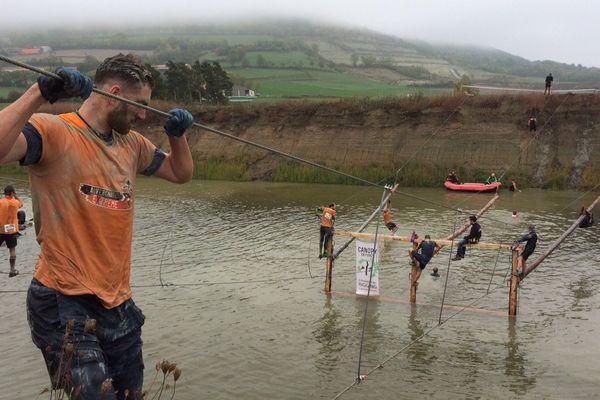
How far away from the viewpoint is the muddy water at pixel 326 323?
8.38 metres

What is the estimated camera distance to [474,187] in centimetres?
3281

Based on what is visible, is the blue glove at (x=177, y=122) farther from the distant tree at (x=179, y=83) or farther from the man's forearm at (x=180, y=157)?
the distant tree at (x=179, y=83)

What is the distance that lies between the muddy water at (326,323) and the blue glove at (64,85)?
602cm

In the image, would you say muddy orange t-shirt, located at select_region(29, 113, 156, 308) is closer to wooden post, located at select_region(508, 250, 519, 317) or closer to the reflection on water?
the reflection on water

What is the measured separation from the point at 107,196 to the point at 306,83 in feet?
327

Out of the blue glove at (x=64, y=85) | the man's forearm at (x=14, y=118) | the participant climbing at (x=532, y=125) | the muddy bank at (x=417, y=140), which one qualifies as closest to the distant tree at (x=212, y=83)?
the muddy bank at (x=417, y=140)

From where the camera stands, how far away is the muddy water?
8383 millimetres

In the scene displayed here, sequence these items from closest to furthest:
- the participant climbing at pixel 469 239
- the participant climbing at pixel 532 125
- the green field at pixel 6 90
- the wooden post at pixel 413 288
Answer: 1. the wooden post at pixel 413 288
2. the participant climbing at pixel 469 239
3. the participant climbing at pixel 532 125
4. the green field at pixel 6 90

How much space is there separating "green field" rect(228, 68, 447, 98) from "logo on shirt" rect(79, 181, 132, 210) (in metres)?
79.3

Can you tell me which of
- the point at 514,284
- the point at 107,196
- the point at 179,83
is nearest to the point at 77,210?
the point at 107,196

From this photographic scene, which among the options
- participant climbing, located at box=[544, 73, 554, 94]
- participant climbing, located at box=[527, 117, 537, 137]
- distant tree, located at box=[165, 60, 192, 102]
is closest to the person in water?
participant climbing, located at box=[527, 117, 537, 137]

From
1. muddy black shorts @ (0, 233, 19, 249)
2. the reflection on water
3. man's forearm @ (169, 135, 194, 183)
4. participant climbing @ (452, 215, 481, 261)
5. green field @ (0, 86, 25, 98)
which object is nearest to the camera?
man's forearm @ (169, 135, 194, 183)

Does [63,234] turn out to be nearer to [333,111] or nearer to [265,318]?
[265,318]

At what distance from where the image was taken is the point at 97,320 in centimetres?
319
